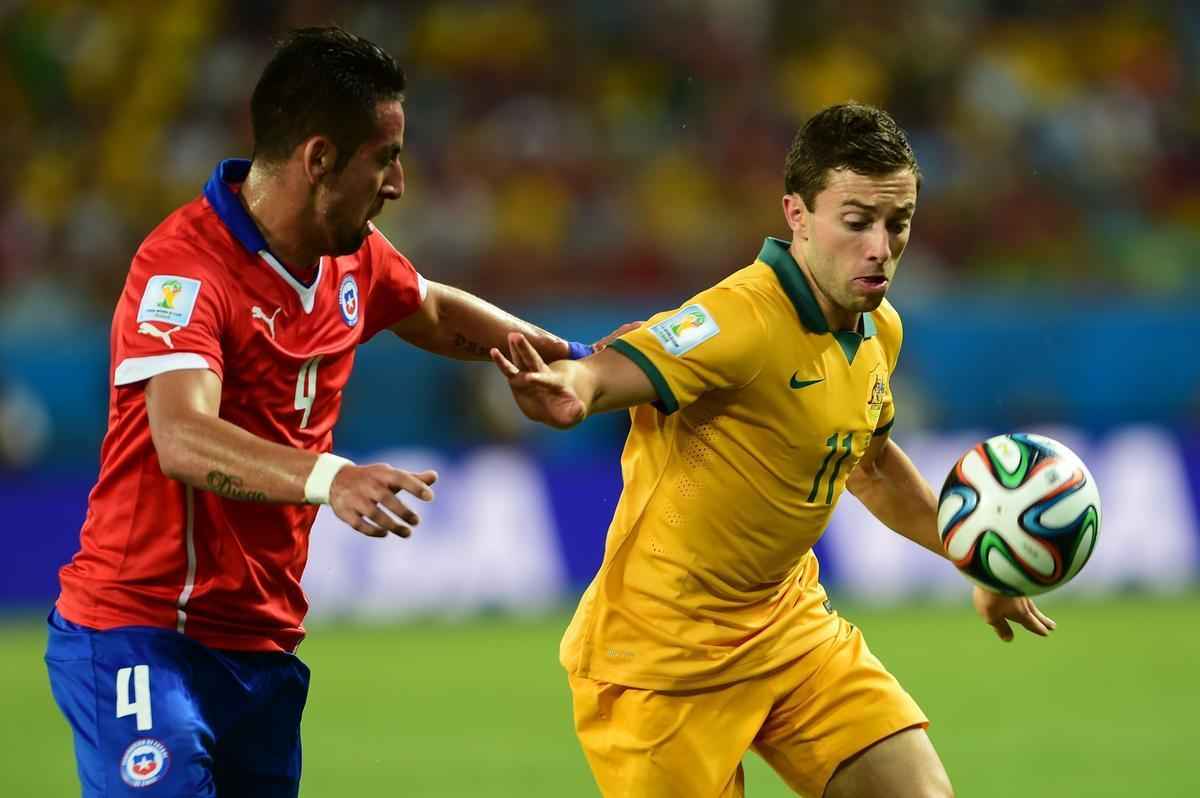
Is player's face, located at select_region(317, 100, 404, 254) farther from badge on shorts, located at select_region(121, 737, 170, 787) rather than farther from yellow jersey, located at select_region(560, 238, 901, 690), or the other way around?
badge on shorts, located at select_region(121, 737, 170, 787)

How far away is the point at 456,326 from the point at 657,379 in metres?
1.14

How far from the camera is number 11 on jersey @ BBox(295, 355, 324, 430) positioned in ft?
15.4

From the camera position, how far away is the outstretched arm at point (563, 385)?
435cm

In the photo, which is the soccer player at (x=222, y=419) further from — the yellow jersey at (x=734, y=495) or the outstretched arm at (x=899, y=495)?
the outstretched arm at (x=899, y=495)

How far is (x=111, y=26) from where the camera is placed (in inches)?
690

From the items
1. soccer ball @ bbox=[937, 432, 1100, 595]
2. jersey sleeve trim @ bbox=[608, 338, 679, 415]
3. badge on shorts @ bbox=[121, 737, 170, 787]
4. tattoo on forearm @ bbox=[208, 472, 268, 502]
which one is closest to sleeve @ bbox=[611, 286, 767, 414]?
jersey sleeve trim @ bbox=[608, 338, 679, 415]

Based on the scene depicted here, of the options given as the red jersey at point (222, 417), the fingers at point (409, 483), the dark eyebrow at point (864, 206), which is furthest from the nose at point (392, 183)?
the dark eyebrow at point (864, 206)

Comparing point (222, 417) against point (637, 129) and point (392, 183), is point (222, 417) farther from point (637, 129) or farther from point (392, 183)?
point (637, 129)

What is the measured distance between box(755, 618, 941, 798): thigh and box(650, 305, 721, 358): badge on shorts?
1.05 m

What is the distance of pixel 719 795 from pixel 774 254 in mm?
1536

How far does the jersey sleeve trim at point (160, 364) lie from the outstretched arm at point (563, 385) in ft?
2.37

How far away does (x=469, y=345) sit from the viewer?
220 inches

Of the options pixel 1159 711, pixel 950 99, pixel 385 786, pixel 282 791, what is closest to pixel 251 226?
pixel 282 791

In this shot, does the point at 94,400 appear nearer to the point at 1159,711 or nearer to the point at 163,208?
the point at 163,208
